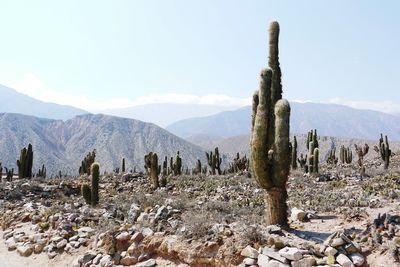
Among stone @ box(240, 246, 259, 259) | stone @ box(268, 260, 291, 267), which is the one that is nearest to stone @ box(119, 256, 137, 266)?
stone @ box(240, 246, 259, 259)

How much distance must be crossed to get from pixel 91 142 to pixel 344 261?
562ft

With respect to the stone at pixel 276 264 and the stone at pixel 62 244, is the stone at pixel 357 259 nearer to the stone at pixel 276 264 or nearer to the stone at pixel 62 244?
the stone at pixel 276 264

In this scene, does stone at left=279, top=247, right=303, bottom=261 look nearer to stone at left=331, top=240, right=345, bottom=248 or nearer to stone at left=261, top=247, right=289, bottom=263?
stone at left=261, top=247, right=289, bottom=263

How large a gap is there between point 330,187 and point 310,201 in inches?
275

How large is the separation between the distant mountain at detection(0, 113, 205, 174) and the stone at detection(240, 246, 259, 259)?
130 m

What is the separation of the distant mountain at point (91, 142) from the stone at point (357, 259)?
13139 cm

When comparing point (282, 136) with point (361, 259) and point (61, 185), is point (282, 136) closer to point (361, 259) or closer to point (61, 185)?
point (361, 259)

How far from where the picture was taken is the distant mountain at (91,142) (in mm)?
146125

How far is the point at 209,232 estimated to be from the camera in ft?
34.8

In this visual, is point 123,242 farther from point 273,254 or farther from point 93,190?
point 93,190

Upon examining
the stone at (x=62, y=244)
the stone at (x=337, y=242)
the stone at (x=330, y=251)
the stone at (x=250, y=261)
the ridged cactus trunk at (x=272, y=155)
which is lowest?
the stone at (x=62, y=244)

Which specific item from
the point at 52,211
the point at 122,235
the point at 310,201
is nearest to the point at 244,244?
the point at 122,235

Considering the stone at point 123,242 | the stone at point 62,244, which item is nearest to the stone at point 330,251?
the stone at point 123,242

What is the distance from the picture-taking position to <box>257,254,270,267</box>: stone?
8.99 metres
